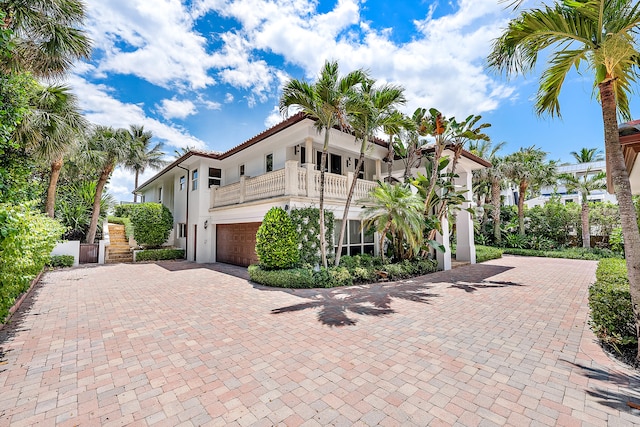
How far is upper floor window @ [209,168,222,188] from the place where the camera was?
17920mm

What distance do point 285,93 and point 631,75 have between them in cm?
855

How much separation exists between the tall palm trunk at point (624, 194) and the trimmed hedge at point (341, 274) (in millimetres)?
7227

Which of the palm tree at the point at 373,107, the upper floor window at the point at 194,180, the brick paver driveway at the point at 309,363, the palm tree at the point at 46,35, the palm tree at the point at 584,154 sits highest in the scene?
the palm tree at the point at 584,154

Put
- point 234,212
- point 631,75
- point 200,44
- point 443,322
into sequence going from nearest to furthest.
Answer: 1. point 631,75
2. point 443,322
3. point 200,44
4. point 234,212

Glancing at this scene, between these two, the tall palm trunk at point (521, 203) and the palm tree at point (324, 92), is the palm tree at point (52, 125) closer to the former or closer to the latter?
the palm tree at point (324, 92)

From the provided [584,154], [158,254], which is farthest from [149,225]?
[584,154]

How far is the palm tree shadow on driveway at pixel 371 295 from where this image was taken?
22.8ft

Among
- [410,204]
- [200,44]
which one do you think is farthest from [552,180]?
[200,44]

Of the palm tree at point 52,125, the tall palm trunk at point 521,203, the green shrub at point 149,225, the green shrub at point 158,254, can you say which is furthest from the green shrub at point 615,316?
the green shrub at point 149,225

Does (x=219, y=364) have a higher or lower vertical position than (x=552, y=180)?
lower

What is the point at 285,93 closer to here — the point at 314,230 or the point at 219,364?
the point at 314,230

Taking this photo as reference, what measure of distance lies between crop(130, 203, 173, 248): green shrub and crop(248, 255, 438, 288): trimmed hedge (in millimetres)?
11960

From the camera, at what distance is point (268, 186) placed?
40.7ft

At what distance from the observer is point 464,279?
11547mm
